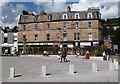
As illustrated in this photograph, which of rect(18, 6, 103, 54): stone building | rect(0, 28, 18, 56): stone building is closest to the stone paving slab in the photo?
rect(18, 6, 103, 54): stone building

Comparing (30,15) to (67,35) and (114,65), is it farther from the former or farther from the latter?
(114,65)

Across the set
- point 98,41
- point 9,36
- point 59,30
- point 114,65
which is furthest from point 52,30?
point 114,65

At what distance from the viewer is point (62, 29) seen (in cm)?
7000

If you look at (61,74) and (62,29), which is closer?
(61,74)

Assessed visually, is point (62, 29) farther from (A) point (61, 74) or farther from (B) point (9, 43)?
(A) point (61, 74)

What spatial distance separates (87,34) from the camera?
68.1 m

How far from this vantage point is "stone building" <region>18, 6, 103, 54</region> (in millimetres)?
67812

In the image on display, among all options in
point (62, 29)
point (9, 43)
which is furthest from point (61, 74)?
point (9, 43)

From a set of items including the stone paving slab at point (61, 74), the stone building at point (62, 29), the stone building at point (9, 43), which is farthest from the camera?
the stone building at point (9, 43)

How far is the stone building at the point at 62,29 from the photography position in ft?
222

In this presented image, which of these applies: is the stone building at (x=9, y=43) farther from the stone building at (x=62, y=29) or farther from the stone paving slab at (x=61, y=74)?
the stone paving slab at (x=61, y=74)

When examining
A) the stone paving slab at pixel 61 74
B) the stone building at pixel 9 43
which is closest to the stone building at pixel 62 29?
the stone building at pixel 9 43

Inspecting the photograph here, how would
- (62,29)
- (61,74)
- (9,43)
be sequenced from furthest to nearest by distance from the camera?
(9,43), (62,29), (61,74)

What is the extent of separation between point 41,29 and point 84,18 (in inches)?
442
